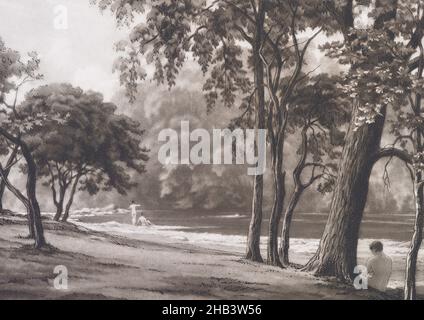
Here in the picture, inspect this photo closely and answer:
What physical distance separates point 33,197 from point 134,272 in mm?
1746

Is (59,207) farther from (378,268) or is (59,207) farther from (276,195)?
(378,268)

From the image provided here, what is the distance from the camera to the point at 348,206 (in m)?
7.36

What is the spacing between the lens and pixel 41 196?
24.6 feet

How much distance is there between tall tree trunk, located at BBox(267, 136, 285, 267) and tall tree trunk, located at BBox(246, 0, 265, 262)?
0.54 ft

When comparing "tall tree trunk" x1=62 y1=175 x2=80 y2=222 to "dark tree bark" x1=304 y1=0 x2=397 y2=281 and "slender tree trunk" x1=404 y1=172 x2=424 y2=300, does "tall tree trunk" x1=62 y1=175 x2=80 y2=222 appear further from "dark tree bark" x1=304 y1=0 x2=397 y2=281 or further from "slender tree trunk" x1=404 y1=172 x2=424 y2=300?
"slender tree trunk" x1=404 y1=172 x2=424 y2=300

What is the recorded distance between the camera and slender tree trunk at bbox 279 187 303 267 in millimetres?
7367

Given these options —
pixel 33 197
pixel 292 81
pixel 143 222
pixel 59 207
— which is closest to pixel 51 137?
pixel 33 197

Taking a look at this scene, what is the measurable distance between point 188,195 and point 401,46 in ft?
11.2

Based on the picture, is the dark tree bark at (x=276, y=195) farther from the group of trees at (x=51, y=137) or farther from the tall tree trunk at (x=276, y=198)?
the group of trees at (x=51, y=137)

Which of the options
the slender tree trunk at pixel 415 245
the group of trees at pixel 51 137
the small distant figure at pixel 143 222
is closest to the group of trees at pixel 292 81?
the slender tree trunk at pixel 415 245

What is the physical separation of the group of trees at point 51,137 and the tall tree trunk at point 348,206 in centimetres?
267

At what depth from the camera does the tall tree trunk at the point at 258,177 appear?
7465 mm

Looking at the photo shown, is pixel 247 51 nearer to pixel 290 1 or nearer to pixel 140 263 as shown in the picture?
pixel 290 1

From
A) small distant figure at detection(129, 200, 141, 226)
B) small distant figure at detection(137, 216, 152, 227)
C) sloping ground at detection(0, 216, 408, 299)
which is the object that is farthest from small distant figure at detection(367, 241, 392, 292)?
small distant figure at detection(129, 200, 141, 226)
